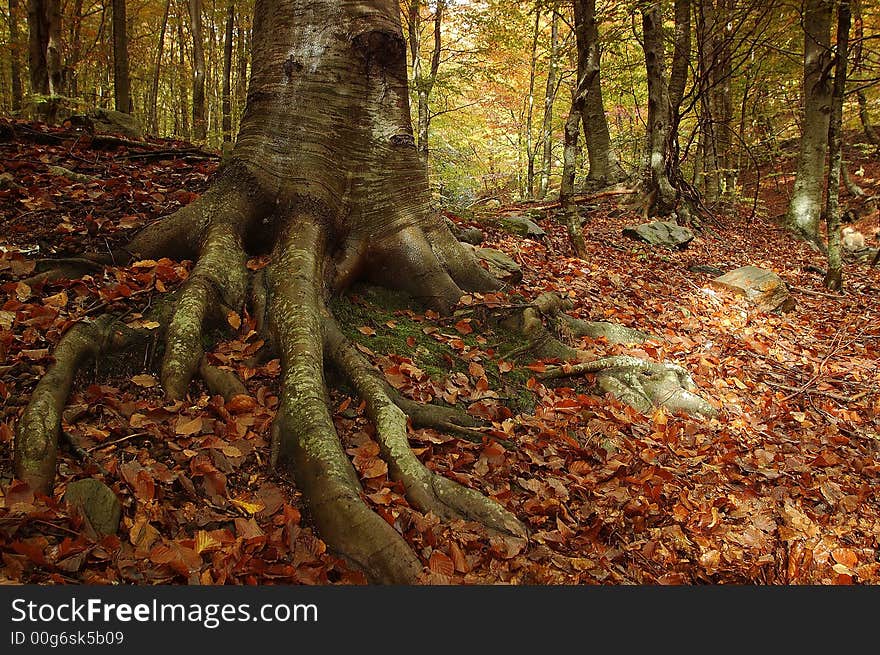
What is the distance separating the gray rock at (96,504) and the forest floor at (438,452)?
0.17 ft

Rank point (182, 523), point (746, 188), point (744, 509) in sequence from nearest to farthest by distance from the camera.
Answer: point (182, 523) < point (744, 509) < point (746, 188)

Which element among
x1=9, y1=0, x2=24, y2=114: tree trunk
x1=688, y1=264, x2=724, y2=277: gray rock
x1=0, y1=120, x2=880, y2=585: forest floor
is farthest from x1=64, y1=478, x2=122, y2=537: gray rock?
x1=9, y1=0, x2=24, y2=114: tree trunk

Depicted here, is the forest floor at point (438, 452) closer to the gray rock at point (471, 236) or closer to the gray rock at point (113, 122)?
the gray rock at point (471, 236)

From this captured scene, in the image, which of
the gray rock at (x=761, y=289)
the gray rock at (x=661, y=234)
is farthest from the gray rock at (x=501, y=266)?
the gray rock at (x=661, y=234)

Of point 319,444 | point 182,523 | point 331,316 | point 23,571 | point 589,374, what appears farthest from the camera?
point 589,374

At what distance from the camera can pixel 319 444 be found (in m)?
2.62

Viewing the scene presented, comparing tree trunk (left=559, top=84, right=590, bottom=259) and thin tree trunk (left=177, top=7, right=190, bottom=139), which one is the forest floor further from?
thin tree trunk (left=177, top=7, right=190, bottom=139)

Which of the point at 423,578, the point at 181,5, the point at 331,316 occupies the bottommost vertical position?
the point at 423,578

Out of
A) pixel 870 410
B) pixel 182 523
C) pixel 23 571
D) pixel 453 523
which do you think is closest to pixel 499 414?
pixel 453 523

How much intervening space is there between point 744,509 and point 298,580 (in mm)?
2915

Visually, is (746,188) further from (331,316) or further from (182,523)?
(182,523)

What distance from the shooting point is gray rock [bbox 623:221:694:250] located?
969 centimetres

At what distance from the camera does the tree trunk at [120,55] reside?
34.0ft

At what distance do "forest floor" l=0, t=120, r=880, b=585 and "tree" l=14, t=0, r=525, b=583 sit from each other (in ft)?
0.50
